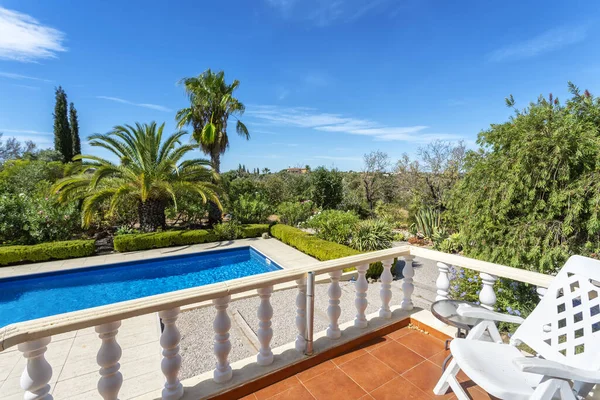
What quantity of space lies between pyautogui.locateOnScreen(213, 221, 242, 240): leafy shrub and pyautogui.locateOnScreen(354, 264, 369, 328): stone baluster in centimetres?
954

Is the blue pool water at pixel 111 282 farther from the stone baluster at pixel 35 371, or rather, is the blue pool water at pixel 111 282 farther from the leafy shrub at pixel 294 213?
the stone baluster at pixel 35 371

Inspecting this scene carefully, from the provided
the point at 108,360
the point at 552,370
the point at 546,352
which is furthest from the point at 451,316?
the point at 108,360

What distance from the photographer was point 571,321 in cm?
159

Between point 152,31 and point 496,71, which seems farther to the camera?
point 496,71

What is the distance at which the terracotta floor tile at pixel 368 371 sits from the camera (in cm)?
194

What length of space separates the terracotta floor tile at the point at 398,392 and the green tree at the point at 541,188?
2467mm

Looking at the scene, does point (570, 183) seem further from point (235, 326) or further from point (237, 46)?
point (237, 46)

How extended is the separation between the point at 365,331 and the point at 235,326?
2.94 m

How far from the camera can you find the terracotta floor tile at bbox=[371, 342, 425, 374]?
6.99ft

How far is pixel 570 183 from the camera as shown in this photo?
3021mm

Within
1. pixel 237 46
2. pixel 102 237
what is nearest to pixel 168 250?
pixel 102 237

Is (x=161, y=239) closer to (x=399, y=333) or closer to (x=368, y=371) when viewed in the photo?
(x=399, y=333)

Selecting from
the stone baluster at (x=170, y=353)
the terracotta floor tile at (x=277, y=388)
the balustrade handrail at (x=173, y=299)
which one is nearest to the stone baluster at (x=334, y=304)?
the balustrade handrail at (x=173, y=299)

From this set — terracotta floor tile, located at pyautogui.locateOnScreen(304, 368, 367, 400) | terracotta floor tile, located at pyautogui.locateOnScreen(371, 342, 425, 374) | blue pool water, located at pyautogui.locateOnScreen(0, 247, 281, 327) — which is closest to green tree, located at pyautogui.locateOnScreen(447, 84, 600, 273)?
terracotta floor tile, located at pyautogui.locateOnScreen(371, 342, 425, 374)
